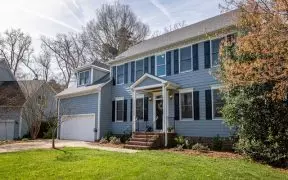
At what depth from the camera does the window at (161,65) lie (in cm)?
1801

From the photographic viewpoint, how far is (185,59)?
16734 mm

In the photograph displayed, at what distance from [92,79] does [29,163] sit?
13526 millimetres

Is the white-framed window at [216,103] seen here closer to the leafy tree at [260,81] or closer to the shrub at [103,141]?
the leafy tree at [260,81]

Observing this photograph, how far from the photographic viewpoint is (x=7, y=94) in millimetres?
28734

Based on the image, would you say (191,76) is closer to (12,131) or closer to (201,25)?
(201,25)

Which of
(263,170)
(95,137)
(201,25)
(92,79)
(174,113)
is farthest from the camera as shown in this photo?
(92,79)

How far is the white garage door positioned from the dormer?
27.3 feet

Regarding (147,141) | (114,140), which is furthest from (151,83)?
(114,140)

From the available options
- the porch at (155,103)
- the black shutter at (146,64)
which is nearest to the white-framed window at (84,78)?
the porch at (155,103)

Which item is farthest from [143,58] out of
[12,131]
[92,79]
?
[12,131]

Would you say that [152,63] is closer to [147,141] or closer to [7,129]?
[147,141]

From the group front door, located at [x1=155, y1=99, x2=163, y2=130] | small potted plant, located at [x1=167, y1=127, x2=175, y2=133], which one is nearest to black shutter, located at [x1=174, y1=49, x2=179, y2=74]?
front door, located at [x1=155, y1=99, x2=163, y2=130]

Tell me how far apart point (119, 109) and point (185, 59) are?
661 centimetres

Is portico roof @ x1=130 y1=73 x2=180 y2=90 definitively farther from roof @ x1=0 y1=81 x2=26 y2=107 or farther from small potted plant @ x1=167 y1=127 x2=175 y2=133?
roof @ x1=0 y1=81 x2=26 y2=107
